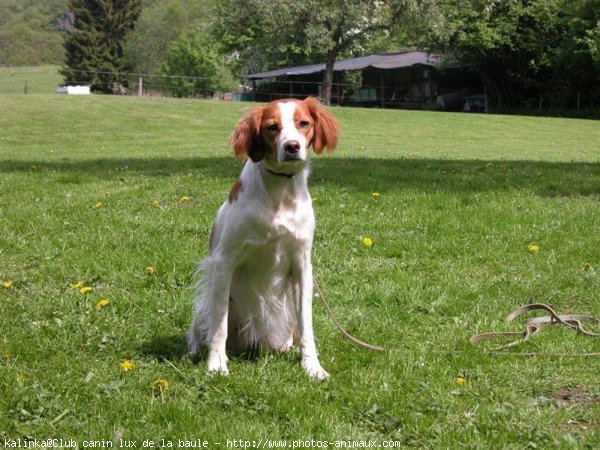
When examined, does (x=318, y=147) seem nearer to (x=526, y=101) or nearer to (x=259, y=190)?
(x=259, y=190)

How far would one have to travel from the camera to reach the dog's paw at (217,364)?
3.59 meters

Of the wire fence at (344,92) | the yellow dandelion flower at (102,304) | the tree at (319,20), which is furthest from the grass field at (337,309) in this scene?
the wire fence at (344,92)

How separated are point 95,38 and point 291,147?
67.6 meters

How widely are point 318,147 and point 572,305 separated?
2261 mm

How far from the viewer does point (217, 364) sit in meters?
3.65

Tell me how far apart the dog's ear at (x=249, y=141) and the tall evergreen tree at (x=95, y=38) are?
6332 centimetres

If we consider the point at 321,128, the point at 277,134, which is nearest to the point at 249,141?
the point at 277,134

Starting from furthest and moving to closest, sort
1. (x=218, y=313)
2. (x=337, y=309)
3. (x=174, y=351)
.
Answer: (x=337, y=309) → (x=174, y=351) → (x=218, y=313)

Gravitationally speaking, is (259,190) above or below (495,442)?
above

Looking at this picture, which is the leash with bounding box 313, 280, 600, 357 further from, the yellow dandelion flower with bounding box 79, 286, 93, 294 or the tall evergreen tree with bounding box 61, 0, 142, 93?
the tall evergreen tree with bounding box 61, 0, 142, 93

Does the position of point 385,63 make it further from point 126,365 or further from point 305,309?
point 126,365

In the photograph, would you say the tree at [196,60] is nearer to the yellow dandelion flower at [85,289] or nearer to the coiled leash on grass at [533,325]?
the yellow dandelion flower at [85,289]

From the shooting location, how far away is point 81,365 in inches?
145

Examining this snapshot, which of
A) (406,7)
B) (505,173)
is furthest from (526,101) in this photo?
(505,173)
